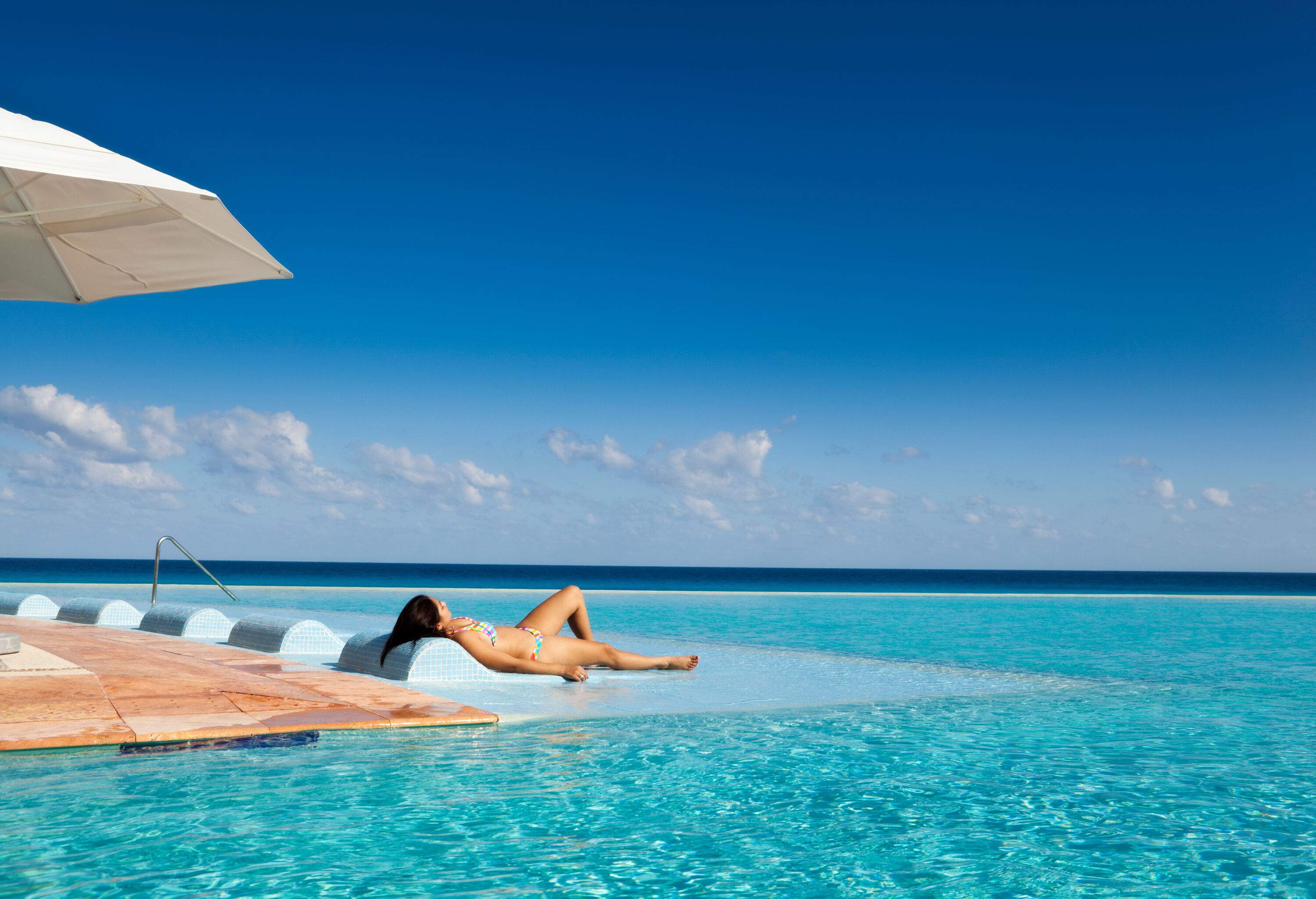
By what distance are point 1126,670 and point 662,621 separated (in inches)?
440

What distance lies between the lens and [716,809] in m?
4.43

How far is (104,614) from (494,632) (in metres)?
6.41

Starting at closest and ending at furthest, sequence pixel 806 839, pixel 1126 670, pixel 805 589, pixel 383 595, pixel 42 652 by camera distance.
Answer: pixel 806 839 → pixel 42 652 → pixel 1126 670 → pixel 383 595 → pixel 805 589

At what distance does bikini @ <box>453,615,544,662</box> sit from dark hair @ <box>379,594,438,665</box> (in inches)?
9.0

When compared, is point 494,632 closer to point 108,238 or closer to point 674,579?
point 108,238

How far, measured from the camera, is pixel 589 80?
948 inches

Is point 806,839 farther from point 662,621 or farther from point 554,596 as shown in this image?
point 662,621

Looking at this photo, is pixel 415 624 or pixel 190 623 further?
pixel 190 623

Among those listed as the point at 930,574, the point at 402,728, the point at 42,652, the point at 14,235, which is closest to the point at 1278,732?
the point at 402,728

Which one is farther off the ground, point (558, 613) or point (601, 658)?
point (558, 613)

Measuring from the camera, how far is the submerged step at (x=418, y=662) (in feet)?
24.8

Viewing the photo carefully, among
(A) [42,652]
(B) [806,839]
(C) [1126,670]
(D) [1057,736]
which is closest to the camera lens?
(B) [806,839]

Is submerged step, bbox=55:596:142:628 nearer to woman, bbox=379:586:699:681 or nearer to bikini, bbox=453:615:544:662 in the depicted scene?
woman, bbox=379:586:699:681

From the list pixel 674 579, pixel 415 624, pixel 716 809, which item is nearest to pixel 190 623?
pixel 415 624
